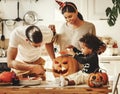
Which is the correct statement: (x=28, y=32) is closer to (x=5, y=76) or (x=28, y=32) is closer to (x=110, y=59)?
(x=5, y=76)

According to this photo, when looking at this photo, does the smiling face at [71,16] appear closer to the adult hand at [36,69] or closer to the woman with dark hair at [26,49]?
the woman with dark hair at [26,49]

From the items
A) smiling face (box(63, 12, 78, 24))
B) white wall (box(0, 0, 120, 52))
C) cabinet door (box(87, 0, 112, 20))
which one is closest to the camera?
smiling face (box(63, 12, 78, 24))

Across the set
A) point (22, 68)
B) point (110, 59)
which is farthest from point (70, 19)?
A: point (110, 59)

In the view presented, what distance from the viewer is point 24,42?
7.45 ft

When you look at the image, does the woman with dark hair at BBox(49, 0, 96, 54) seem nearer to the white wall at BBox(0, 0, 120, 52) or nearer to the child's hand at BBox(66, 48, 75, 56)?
the child's hand at BBox(66, 48, 75, 56)

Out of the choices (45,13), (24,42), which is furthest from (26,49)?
(45,13)

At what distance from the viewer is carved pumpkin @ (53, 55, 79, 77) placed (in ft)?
6.82

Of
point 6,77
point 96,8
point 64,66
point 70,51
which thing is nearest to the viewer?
point 6,77

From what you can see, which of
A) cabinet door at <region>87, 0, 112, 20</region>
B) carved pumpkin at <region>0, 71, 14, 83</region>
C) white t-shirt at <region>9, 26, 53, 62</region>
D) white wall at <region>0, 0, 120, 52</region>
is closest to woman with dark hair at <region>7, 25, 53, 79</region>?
white t-shirt at <region>9, 26, 53, 62</region>

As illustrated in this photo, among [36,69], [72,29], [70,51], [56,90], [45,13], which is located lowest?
[56,90]

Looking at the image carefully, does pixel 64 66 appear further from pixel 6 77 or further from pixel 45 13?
pixel 45 13

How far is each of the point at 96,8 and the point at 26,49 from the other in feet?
6.86

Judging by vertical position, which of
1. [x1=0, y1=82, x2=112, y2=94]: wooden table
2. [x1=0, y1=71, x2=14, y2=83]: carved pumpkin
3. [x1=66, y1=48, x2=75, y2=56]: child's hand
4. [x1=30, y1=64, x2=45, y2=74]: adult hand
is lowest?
[x1=0, y1=82, x2=112, y2=94]: wooden table

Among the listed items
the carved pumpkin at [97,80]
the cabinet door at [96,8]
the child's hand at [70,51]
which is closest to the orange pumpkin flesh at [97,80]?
the carved pumpkin at [97,80]
